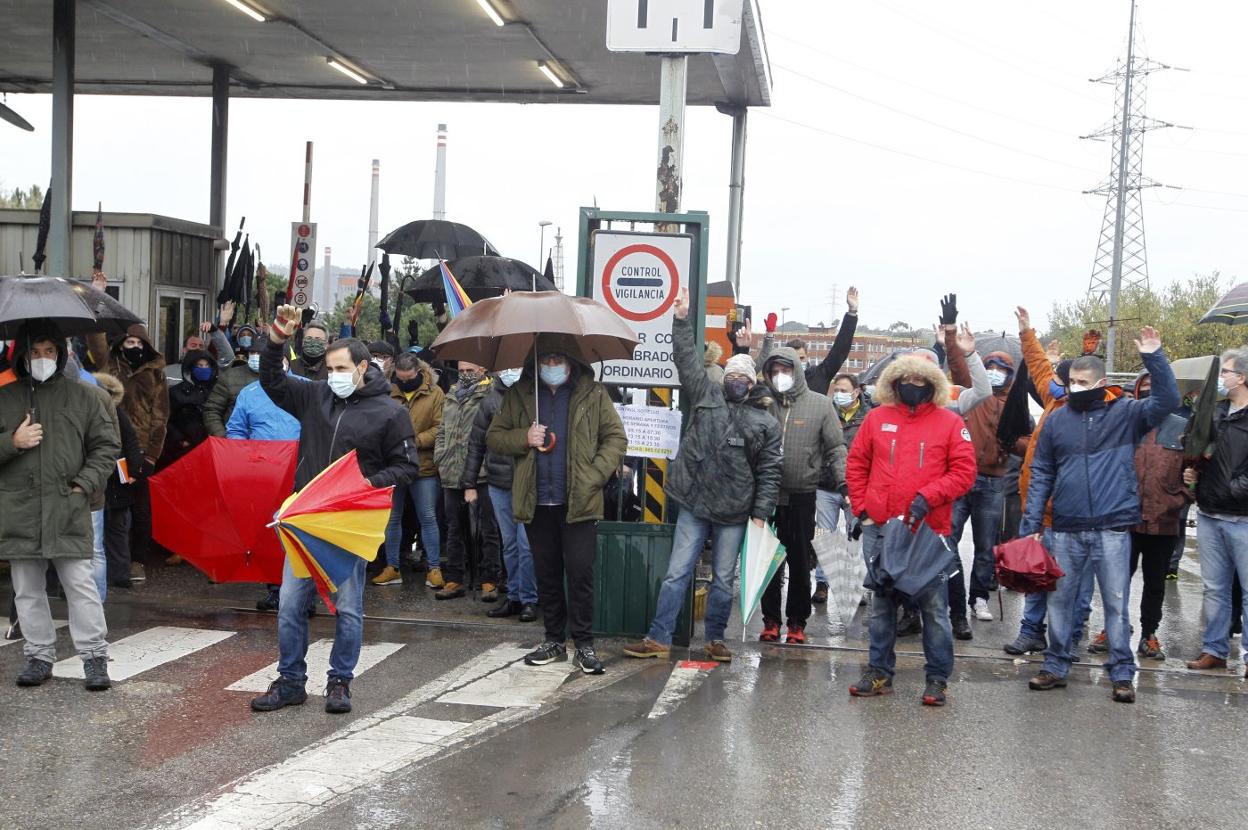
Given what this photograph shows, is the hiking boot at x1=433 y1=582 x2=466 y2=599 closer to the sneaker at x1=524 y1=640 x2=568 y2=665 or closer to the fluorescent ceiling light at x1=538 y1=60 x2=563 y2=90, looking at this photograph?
the sneaker at x1=524 y1=640 x2=568 y2=665

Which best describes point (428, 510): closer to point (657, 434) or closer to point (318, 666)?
point (657, 434)

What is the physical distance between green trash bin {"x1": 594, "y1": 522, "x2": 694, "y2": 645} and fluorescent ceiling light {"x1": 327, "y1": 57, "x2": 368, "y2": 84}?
428 inches

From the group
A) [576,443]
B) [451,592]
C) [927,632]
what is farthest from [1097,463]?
[451,592]

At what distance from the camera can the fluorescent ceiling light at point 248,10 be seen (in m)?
14.5

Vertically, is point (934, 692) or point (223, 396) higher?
point (223, 396)

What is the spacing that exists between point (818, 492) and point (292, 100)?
1354cm

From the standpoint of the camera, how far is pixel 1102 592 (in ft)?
25.9

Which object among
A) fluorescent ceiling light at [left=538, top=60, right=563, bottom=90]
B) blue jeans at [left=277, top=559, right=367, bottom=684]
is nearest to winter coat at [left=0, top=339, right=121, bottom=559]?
blue jeans at [left=277, top=559, right=367, bottom=684]

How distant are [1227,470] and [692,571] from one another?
11.3ft

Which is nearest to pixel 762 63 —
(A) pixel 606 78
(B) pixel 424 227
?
(A) pixel 606 78

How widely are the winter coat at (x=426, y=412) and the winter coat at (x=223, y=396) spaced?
4.25ft

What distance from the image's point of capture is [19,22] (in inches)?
637

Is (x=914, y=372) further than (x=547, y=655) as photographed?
No

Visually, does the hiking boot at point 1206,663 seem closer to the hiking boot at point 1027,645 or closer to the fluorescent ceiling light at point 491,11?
the hiking boot at point 1027,645
